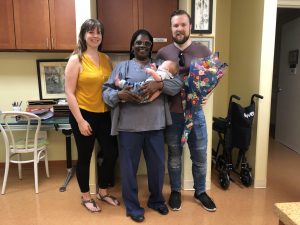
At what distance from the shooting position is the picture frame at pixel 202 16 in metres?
2.31

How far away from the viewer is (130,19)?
272 cm

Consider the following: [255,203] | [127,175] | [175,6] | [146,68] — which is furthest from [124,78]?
[255,203]

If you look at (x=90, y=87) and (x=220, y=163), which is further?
(x=220, y=163)

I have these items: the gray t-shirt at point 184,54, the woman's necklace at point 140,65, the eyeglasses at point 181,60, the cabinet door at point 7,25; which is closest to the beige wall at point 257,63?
the gray t-shirt at point 184,54

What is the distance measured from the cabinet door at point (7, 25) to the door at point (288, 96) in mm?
3680

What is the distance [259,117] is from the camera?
2.51 metres

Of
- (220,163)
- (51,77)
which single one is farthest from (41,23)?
(220,163)

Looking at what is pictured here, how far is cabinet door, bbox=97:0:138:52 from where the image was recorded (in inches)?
105

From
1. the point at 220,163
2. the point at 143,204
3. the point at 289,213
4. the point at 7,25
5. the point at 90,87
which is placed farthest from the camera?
the point at 220,163

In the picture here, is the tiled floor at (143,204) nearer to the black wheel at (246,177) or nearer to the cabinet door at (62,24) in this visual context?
the black wheel at (246,177)

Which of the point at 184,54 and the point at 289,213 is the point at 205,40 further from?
the point at 289,213

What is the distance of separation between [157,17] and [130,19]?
29cm

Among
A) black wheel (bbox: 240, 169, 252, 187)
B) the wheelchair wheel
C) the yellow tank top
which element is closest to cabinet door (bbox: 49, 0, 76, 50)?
the yellow tank top

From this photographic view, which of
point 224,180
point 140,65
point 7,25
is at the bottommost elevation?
point 224,180
